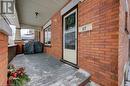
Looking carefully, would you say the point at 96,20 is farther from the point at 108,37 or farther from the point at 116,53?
the point at 116,53

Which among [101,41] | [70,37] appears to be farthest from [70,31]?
[101,41]

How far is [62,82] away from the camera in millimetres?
3004

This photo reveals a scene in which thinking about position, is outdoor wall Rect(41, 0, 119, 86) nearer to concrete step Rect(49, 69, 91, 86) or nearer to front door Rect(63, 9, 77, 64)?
concrete step Rect(49, 69, 91, 86)

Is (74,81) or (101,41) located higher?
(101,41)

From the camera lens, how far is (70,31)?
5207 millimetres

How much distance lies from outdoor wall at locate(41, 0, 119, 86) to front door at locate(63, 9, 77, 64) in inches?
27.8

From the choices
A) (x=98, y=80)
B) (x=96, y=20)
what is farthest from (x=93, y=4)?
(x=98, y=80)

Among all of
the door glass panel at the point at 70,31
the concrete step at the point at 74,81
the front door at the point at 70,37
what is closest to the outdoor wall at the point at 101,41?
the concrete step at the point at 74,81

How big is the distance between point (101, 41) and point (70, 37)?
216 centimetres

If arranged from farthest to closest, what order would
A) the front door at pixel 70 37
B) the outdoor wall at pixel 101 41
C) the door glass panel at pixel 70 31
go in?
the door glass panel at pixel 70 31
the front door at pixel 70 37
the outdoor wall at pixel 101 41

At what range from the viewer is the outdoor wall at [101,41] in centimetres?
273

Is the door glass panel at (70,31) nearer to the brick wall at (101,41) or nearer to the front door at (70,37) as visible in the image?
the front door at (70,37)

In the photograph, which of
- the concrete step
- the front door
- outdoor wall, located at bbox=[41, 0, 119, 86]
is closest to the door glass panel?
the front door

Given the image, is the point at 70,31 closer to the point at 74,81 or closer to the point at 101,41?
the point at 101,41
